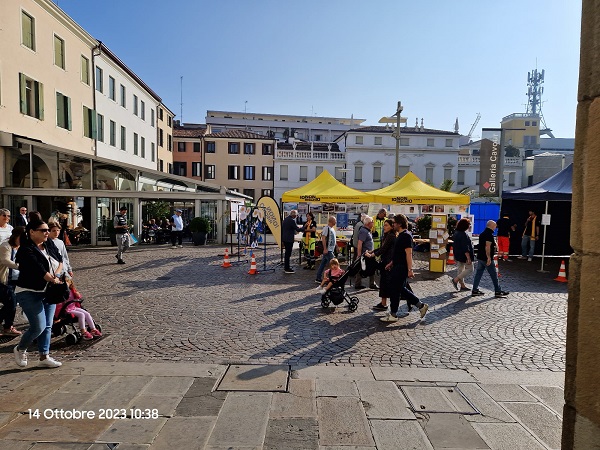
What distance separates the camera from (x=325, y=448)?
318cm

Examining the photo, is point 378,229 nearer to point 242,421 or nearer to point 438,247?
point 438,247

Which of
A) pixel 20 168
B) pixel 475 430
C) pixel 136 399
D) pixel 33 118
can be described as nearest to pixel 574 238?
pixel 475 430

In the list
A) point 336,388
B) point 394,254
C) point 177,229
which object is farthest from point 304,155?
point 336,388

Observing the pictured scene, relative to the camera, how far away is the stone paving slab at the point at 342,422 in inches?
130

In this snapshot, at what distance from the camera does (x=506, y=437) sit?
11.0 feet

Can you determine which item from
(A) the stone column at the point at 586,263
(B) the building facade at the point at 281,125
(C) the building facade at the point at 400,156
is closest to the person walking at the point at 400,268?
(A) the stone column at the point at 586,263

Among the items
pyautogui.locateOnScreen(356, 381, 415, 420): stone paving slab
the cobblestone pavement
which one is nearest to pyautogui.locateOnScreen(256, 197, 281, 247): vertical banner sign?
the cobblestone pavement

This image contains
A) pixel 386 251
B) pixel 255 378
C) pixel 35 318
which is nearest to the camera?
pixel 255 378

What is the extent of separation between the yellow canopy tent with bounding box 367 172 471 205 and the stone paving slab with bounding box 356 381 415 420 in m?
10.6

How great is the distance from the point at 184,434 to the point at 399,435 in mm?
1840

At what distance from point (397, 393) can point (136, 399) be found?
268 cm

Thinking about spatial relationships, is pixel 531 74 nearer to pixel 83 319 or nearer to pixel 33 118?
pixel 33 118

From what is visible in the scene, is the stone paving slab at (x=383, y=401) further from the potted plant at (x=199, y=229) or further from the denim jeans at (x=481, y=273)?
the potted plant at (x=199, y=229)

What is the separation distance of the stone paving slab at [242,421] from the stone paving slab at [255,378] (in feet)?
0.44
